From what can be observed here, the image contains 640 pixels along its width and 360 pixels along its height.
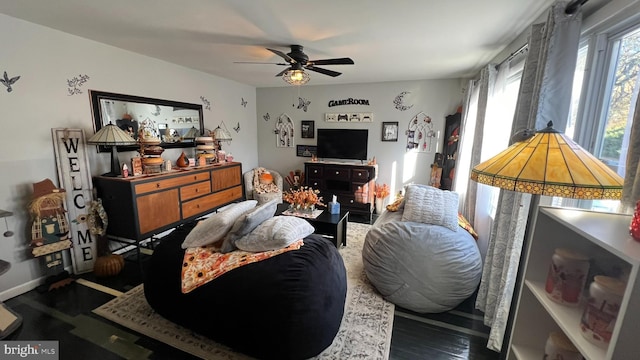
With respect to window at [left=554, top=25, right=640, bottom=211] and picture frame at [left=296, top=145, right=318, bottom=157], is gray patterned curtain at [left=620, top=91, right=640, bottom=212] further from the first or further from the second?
picture frame at [left=296, top=145, right=318, bottom=157]

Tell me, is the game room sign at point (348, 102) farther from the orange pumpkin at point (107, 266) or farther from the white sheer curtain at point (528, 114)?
the orange pumpkin at point (107, 266)

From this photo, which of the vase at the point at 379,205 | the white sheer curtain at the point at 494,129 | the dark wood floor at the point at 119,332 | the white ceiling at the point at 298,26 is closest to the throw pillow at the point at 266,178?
the vase at the point at 379,205

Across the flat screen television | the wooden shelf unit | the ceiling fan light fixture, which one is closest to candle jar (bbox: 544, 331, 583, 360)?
the wooden shelf unit

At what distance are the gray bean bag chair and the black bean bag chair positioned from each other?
24.2 inches

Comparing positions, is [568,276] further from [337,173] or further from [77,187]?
[77,187]

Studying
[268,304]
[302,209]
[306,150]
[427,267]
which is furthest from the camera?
[306,150]

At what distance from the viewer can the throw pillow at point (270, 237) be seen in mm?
1771

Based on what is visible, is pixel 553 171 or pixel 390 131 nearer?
pixel 553 171

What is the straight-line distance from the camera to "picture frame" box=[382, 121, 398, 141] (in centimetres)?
459

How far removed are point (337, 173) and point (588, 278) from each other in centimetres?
367

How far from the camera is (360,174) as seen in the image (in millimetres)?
4457

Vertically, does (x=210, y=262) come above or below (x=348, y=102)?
below

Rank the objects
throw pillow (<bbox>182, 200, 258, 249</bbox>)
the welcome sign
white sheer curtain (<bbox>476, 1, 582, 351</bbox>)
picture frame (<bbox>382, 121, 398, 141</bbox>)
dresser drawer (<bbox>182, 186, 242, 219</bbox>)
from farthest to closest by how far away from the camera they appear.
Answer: picture frame (<bbox>382, 121, 398, 141</bbox>) → dresser drawer (<bbox>182, 186, 242, 219</bbox>) → the welcome sign → throw pillow (<bbox>182, 200, 258, 249</bbox>) → white sheer curtain (<bbox>476, 1, 582, 351</bbox>)

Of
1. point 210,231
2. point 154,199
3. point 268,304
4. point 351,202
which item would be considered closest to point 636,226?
point 268,304
